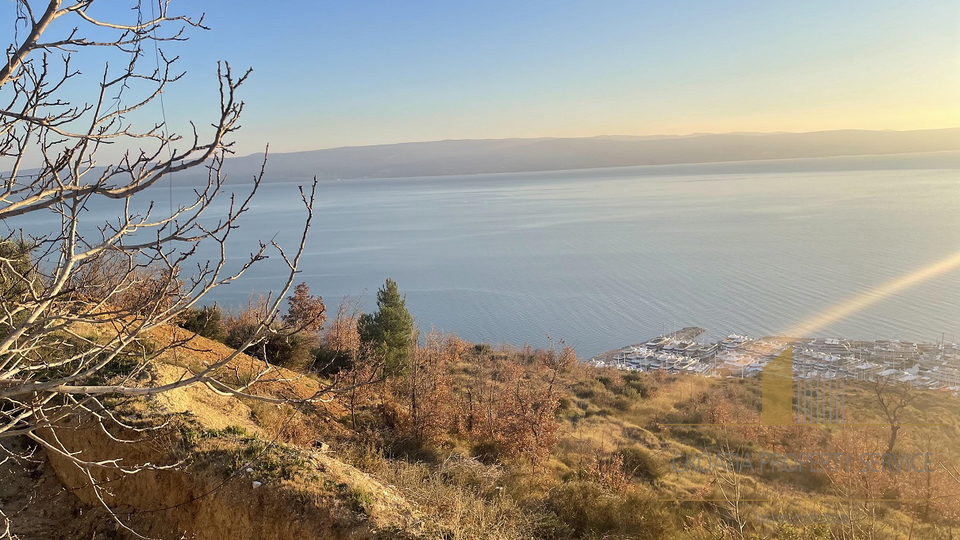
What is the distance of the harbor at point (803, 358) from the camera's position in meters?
24.7

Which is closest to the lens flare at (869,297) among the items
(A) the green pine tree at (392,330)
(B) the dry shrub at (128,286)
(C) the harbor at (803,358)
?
(C) the harbor at (803,358)

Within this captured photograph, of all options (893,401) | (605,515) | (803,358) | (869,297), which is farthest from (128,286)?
(869,297)

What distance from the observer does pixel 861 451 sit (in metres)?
14.4

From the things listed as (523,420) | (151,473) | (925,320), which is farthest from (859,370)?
(151,473)

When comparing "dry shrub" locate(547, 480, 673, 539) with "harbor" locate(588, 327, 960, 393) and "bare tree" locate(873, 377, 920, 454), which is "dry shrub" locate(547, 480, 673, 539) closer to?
"bare tree" locate(873, 377, 920, 454)

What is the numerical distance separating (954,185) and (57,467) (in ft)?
467

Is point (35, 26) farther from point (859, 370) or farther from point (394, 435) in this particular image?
point (859, 370)

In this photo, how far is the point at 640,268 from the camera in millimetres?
56250

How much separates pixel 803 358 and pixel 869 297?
1902cm

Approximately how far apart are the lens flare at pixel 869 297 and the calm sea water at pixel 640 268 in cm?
80

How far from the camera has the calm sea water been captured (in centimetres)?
3991

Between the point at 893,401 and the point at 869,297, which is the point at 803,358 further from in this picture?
the point at 869,297

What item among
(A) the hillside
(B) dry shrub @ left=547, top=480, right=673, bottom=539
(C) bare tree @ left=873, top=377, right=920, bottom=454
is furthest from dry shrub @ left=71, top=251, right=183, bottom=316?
(C) bare tree @ left=873, top=377, right=920, bottom=454

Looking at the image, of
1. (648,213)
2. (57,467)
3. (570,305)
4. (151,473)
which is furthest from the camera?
(648,213)
